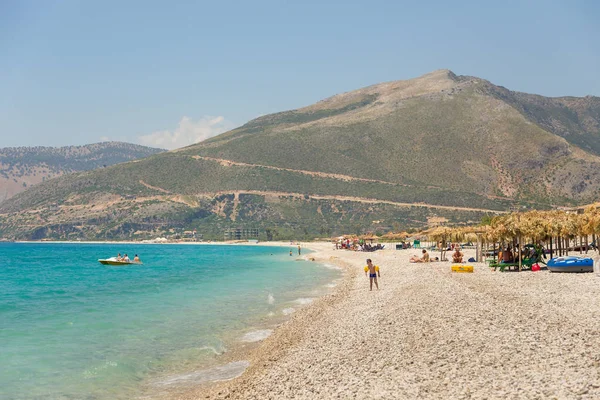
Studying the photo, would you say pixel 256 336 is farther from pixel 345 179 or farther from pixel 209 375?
pixel 345 179

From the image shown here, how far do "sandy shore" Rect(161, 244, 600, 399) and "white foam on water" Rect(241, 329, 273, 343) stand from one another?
38cm

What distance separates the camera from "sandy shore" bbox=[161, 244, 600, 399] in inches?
325

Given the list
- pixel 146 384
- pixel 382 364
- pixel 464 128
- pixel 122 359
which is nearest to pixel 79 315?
pixel 122 359

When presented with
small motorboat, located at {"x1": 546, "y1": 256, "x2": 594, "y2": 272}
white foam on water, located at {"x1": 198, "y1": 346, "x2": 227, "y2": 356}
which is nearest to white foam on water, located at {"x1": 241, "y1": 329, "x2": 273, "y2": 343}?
white foam on water, located at {"x1": 198, "y1": 346, "x2": 227, "y2": 356}

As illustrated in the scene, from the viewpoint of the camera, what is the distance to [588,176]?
12375cm

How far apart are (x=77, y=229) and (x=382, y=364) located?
16022cm

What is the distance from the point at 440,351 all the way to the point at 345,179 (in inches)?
5071

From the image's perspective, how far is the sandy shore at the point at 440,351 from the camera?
27.1 feet

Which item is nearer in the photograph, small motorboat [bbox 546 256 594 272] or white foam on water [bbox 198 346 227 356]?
white foam on water [bbox 198 346 227 356]

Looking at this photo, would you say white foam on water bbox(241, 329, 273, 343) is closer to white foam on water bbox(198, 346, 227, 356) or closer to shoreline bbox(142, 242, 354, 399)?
shoreline bbox(142, 242, 354, 399)

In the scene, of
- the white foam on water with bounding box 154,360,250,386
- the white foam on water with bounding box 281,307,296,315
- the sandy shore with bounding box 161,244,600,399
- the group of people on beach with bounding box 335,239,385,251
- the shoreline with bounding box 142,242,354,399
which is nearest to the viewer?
the sandy shore with bounding box 161,244,600,399

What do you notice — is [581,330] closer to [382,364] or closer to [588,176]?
[382,364]

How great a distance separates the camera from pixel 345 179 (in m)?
139

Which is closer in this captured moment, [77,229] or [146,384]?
[146,384]
